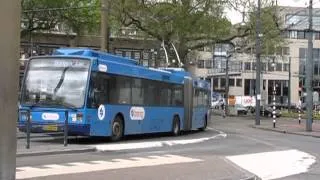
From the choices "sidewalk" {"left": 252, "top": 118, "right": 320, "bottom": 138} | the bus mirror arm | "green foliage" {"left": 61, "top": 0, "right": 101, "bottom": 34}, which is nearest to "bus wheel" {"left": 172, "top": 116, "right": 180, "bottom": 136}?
the bus mirror arm

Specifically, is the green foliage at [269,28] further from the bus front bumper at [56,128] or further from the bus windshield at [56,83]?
the bus front bumper at [56,128]

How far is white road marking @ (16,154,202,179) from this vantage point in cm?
1233

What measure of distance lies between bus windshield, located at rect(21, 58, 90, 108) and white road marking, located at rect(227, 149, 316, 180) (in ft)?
18.2

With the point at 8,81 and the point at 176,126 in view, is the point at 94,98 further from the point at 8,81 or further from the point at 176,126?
the point at 8,81

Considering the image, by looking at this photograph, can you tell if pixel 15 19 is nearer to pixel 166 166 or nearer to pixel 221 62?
pixel 166 166

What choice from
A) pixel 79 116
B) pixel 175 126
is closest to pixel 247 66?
pixel 175 126

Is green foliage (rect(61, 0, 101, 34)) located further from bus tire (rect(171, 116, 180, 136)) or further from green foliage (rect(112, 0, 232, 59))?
bus tire (rect(171, 116, 180, 136))

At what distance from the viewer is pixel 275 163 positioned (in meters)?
17.8

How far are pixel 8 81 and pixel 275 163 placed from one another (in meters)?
12.8

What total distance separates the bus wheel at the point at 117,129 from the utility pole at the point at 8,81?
1669 centimetres

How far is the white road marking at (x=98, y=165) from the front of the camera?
12330 millimetres

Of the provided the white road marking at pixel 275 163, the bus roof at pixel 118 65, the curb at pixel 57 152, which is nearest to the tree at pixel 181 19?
the bus roof at pixel 118 65

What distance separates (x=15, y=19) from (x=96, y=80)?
15.6 m

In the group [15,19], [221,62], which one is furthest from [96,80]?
[221,62]
